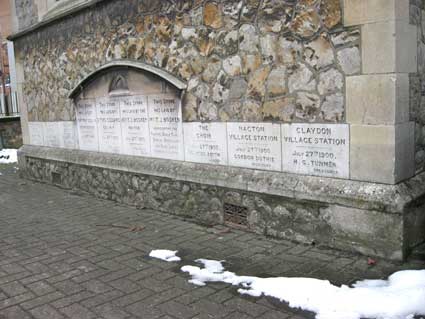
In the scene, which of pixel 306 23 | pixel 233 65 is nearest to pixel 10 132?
pixel 233 65

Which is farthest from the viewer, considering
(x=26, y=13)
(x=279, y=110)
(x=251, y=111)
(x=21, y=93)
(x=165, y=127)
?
(x=21, y=93)

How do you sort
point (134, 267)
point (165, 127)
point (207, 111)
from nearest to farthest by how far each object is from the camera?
point (134, 267) < point (207, 111) < point (165, 127)

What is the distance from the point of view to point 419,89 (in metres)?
Result: 4.30

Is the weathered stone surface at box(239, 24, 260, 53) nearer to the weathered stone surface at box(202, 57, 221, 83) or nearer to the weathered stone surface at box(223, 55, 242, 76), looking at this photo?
the weathered stone surface at box(223, 55, 242, 76)

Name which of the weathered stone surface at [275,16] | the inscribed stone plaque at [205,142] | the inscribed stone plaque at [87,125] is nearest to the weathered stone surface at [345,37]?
the weathered stone surface at [275,16]

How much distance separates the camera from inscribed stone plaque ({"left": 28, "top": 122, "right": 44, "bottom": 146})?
9.48 meters

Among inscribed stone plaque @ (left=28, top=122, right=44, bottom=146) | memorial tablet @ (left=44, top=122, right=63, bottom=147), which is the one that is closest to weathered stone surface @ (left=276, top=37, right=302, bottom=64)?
memorial tablet @ (left=44, top=122, right=63, bottom=147)

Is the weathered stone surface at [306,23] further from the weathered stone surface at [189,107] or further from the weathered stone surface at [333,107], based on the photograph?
the weathered stone surface at [189,107]

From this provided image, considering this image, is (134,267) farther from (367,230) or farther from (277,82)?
(277,82)

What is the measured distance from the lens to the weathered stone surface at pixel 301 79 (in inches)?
175

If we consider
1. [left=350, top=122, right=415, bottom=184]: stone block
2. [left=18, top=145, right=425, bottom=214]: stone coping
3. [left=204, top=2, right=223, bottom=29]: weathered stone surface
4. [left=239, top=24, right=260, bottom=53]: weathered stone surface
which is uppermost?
[left=204, top=2, right=223, bottom=29]: weathered stone surface

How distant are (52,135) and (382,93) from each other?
6894 mm

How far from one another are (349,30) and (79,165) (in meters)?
5.52

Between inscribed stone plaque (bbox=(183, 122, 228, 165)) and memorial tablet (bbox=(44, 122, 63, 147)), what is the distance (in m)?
→ 3.86
